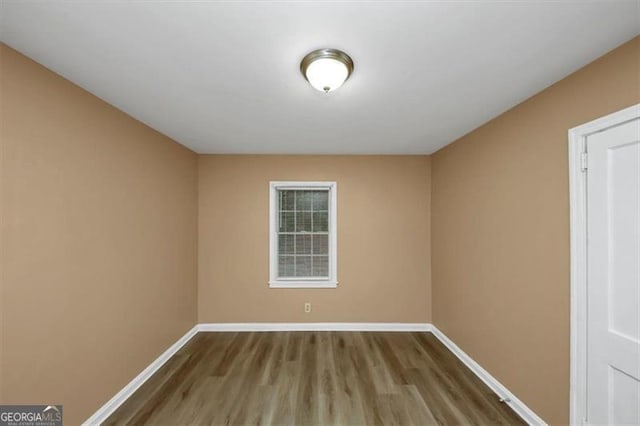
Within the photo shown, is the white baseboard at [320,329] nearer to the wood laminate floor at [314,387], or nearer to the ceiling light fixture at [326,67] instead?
the wood laminate floor at [314,387]

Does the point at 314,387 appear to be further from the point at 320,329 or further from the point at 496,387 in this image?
the point at 496,387

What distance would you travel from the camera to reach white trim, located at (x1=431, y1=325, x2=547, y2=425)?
6.44 ft

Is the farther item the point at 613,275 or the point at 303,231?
the point at 303,231

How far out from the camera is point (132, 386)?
232 cm

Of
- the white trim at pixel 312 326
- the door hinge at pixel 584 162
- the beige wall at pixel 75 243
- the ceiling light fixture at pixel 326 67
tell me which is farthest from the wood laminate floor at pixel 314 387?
the ceiling light fixture at pixel 326 67

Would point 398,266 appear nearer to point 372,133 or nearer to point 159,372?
point 372,133

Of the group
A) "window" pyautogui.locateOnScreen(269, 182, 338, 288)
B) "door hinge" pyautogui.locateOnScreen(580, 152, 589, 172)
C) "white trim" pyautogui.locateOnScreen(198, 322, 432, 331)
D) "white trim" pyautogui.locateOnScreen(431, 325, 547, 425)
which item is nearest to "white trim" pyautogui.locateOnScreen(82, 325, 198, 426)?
"white trim" pyautogui.locateOnScreen(198, 322, 432, 331)

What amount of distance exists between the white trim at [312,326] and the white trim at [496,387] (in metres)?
0.58

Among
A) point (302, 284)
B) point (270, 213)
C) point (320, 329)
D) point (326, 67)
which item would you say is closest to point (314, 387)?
point (320, 329)

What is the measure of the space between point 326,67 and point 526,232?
1946 mm

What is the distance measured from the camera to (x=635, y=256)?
53.9 inches

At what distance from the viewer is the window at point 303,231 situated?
3797 mm

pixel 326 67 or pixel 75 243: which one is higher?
pixel 326 67

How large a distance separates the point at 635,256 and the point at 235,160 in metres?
3.83
